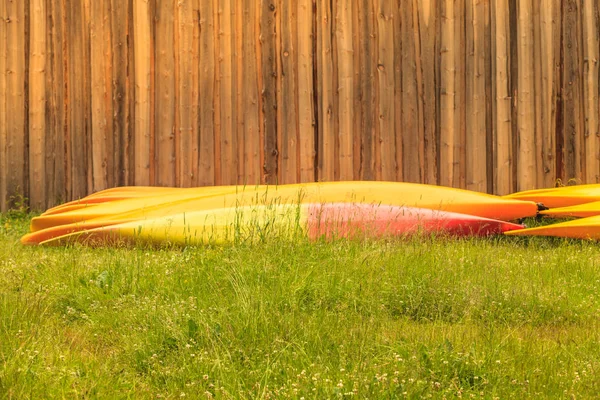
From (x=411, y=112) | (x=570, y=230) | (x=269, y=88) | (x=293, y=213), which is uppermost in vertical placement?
(x=269, y=88)

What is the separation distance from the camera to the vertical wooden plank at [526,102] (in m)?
7.01

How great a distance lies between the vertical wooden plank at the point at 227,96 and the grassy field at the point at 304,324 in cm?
230

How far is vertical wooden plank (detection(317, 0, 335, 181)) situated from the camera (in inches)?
281

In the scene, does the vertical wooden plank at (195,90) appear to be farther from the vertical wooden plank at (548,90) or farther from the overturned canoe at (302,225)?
the vertical wooden plank at (548,90)

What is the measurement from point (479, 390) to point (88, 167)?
5.32m

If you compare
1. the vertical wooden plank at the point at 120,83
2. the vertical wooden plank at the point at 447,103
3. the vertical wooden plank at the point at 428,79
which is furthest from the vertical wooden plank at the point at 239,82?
the vertical wooden plank at the point at 447,103

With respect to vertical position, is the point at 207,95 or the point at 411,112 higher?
the point at 207,95

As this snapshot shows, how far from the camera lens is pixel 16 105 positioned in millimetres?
7695

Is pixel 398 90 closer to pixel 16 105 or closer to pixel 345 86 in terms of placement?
pixel 345 86

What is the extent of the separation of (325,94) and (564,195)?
6.61 ft

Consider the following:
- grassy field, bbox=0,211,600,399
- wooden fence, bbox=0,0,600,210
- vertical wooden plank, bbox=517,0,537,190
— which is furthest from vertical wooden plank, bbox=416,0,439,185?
grassy field, bbox=0,211,600,399

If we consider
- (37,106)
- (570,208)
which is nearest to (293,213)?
(570,208)

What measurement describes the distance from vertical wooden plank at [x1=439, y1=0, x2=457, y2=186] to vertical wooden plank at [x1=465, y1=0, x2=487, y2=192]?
4.8 inches

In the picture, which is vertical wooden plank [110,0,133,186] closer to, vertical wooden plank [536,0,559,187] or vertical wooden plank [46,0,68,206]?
vertical wooden plank [46,0,68,206]
